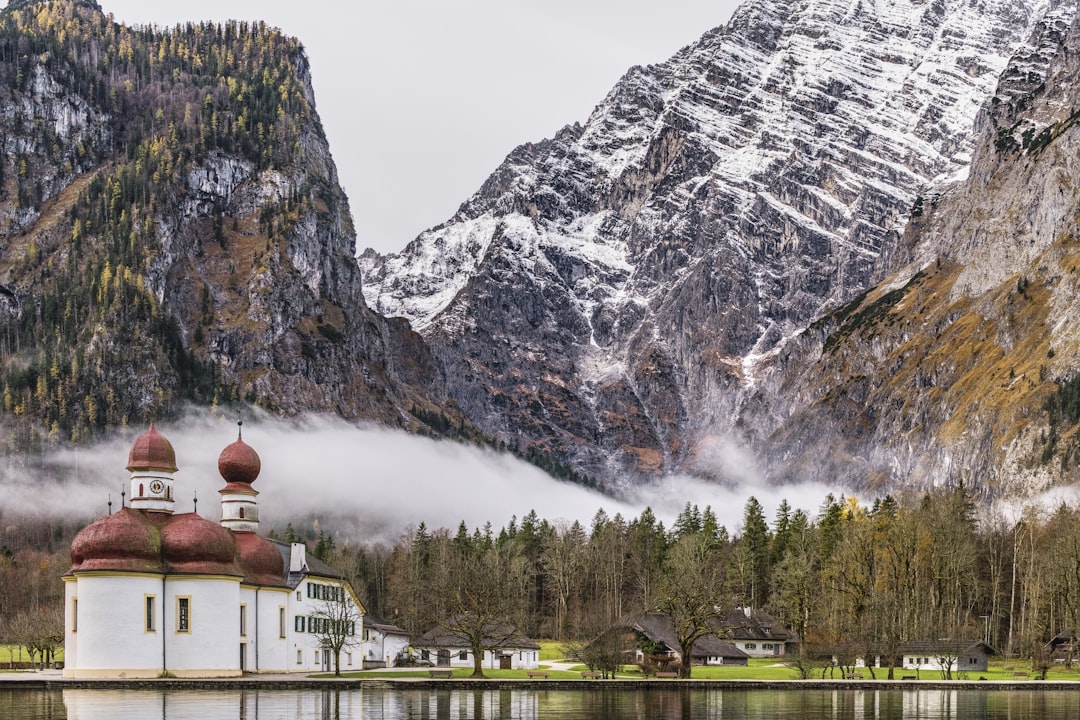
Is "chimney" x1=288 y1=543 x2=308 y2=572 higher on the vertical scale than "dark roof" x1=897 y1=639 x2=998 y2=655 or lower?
higher

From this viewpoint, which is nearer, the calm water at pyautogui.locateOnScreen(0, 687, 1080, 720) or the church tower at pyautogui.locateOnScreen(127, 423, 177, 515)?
the calm water at pyautogui.locateOnScreen(0, 687, 1080, 720)

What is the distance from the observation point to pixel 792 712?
243 ft

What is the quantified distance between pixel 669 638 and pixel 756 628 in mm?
24769

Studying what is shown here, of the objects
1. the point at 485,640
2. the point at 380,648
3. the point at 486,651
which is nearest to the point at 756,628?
the point at 486,651

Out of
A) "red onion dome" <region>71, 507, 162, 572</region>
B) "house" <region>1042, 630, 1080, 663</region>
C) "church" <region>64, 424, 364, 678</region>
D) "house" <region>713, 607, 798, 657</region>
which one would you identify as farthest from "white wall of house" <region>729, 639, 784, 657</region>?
"red onion dome" <region>71, 507, 162, 572</region>

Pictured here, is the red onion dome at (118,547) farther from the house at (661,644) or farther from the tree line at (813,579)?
the house at (661,644)

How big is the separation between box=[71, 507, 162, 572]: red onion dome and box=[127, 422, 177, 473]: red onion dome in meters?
5.20

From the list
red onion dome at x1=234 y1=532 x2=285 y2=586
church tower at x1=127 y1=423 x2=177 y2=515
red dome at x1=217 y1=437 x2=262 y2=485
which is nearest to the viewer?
church tower at x1=127 y1=423 x2=177 y2=515

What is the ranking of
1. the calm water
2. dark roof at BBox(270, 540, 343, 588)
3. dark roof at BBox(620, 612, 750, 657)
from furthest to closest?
1. dark roof at BBox(620, 612, 750, 657)
2. dark roof at BBox(270, 540, 343, 588)
3. the calm water

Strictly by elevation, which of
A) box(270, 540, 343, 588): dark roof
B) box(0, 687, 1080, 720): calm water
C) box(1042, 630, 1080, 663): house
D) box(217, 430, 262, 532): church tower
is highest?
box(217, 430, 262, 532): church tower

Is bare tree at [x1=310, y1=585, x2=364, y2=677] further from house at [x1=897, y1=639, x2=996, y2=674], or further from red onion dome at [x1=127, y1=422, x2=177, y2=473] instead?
house at [x1=897, y1=639, x2=996, y2=674]

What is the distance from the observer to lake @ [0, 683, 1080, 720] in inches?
2808

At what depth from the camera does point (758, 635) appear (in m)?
160

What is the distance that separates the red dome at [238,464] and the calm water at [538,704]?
96.7 feet
